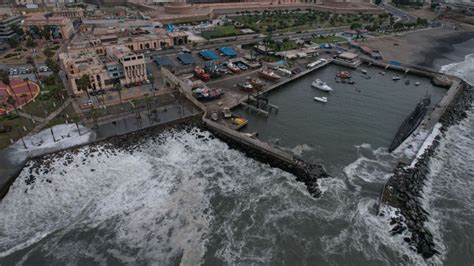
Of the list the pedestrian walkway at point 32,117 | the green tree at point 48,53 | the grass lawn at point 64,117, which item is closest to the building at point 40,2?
the green tree at point 48,53

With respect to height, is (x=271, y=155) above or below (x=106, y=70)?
below

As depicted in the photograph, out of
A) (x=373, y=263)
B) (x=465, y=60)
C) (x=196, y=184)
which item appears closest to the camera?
(x=373, y=263)

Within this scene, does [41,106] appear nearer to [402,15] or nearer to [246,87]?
[246,87]

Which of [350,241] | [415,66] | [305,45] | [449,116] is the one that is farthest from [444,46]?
[350,241]

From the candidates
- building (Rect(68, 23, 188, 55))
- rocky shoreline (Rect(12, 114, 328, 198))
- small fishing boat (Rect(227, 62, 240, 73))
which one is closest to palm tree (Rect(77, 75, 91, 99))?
rocky shoreline (Rect(12, 114, 328, 198))

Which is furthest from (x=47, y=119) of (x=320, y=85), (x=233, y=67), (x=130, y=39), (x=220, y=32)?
(x=220, y=32)

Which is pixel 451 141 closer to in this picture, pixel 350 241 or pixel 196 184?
pixel 350 241
